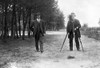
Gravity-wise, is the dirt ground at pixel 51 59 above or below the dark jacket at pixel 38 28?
below

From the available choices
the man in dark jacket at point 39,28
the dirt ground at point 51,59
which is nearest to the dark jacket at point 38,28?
the man in dark jacket at point 39,28

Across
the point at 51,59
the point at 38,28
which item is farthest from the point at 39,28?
the point at 51,59

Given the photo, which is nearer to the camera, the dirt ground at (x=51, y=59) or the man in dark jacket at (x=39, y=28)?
the dirt ground at (x=51, y=59)

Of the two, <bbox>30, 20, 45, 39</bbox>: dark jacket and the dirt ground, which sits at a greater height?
<bbox>30, 20, 45, 39</bbox>: dark jacket

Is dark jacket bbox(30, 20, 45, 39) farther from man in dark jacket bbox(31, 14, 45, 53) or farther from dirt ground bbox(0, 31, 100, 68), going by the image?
dirt ground bbox(0, 31, 100, 68)

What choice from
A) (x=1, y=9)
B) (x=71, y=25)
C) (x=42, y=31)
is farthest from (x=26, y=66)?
(x=1, y=9)

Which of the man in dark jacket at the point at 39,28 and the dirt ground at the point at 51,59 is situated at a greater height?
the man in dark jacket at the point at 39,28

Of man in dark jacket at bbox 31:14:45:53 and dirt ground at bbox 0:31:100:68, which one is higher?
man in dark jacket at bbox 31:14:45:53

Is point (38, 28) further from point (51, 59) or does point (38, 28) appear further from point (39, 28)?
point (51, 59)

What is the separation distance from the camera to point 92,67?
7109 mm

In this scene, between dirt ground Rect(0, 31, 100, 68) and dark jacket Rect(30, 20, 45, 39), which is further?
dark jacket Rect(30, 20, 45, 39)

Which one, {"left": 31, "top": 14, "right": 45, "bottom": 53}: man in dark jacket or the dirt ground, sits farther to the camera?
{"left": 31, "top": 14, "right": 45, "bottom": 53}: man in dark jacket

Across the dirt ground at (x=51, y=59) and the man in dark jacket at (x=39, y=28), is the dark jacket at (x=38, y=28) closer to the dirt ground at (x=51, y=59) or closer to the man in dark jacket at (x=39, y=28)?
the man in dark jacket at (x=39, y=28)

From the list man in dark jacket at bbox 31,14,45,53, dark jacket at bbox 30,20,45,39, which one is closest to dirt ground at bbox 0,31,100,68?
man in dark jacket at bbox 31,14,45,53
